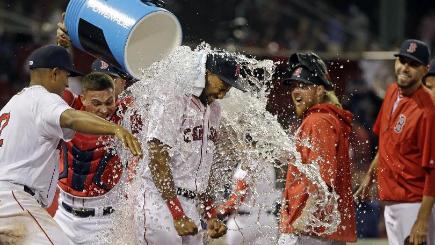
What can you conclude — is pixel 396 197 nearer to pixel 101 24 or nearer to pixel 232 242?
pixel 232 242

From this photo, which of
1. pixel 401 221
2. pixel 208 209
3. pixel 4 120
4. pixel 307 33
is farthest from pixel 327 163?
pixel 307 33

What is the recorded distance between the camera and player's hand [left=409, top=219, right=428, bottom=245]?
7855mm

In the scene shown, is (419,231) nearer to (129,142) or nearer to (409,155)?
(409,155)

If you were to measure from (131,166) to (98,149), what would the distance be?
2.48 ft

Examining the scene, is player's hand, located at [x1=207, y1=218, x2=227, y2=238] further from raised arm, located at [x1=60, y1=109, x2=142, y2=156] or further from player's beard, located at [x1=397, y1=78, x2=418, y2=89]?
player's beard, located at [x1=397, y1=78, x2=418, y2=89]

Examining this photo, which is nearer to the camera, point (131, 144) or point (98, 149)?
point (131, 144)

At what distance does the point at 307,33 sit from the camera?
1720 cm

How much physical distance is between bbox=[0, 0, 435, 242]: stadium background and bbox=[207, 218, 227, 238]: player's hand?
13.7 ft

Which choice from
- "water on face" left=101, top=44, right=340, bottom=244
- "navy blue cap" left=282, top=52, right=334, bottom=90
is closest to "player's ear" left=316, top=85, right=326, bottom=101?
"navy blue cap" left=282, top=52, right=334, bottom=90

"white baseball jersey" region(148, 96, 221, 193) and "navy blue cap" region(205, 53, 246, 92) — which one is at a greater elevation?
"navy blue cap" region(205, 53, 246, 92)

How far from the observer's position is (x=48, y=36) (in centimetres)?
1477

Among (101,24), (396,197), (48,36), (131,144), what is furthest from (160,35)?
(48,36)

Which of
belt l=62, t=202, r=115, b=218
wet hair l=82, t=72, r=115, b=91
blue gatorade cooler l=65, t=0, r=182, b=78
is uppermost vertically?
blue gatorade cooler l=65, t=0, r=182, b=78

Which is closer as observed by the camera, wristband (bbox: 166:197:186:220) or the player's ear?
wristband (bbox: 166:197:186:220)
